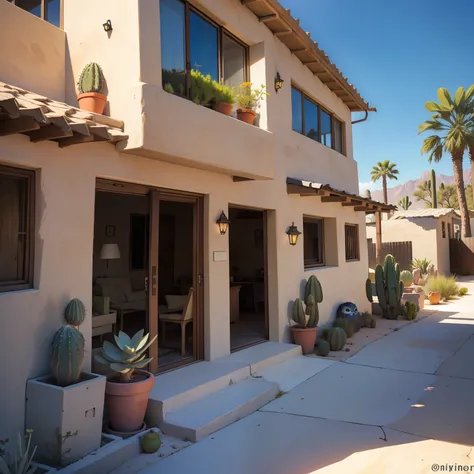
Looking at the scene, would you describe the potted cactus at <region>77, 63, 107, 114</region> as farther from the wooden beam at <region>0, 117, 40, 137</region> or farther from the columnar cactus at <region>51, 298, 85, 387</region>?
the columnar cactus at <region>51, 298, 85, 387</region>

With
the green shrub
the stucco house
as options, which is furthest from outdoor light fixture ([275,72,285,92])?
the green shrub

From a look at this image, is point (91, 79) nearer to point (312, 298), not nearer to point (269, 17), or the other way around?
point (269, 17)

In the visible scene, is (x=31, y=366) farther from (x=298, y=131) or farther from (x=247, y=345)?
(x=298, y=131)

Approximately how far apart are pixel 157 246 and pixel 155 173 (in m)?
1.02

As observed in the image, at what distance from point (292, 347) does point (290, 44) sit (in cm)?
619

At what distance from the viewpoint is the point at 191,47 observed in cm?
627

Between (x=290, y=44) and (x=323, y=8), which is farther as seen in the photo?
(x=323, y=8)

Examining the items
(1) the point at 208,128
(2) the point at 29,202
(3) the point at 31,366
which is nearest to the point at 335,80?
(1) the point at 208,128

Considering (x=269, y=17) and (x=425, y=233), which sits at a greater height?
(x=269, y=17)

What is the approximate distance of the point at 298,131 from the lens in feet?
30.5

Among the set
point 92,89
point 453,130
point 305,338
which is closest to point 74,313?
point 92,89

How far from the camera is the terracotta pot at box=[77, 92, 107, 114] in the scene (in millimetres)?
5055

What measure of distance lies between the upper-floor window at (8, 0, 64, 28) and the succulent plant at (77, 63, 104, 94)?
1.43 meters

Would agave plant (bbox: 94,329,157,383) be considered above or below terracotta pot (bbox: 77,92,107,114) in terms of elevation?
below
